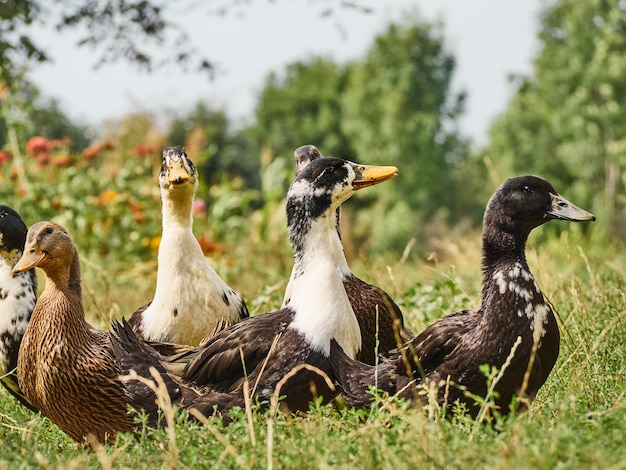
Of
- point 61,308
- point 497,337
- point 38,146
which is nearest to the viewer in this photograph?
point 497,337

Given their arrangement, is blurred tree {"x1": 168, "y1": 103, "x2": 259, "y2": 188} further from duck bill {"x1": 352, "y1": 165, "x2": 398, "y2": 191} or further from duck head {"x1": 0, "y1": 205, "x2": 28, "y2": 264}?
duck bill {"x1": 352, "y1": 165, "x2": 398, "y2": 191}

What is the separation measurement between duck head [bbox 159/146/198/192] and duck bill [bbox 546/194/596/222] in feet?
6.37

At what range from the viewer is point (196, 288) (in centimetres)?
485

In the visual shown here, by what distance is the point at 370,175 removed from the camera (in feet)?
14.6

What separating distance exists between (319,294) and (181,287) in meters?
1.00

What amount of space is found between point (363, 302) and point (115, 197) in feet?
17.2

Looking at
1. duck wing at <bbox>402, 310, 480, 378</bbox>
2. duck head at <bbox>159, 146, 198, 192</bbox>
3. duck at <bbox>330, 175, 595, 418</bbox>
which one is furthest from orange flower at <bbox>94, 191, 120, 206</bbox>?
duck wing at <bbox>402, 310, 480, 378</bbox>

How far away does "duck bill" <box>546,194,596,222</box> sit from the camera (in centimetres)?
409

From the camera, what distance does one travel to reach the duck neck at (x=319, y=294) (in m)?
4.08

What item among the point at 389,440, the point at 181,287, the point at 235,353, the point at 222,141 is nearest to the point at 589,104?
the point at 222,141

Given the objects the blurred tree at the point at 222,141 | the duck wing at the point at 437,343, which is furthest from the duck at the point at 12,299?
the blurred tree at the point at 222,141

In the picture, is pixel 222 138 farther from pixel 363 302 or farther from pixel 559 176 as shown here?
pixel 363 302

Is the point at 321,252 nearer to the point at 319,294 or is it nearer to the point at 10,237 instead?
the point at 319,294

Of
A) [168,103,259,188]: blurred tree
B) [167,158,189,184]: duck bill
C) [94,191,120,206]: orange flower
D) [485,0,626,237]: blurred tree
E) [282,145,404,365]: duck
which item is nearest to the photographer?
[282,145,404,365]: duck
